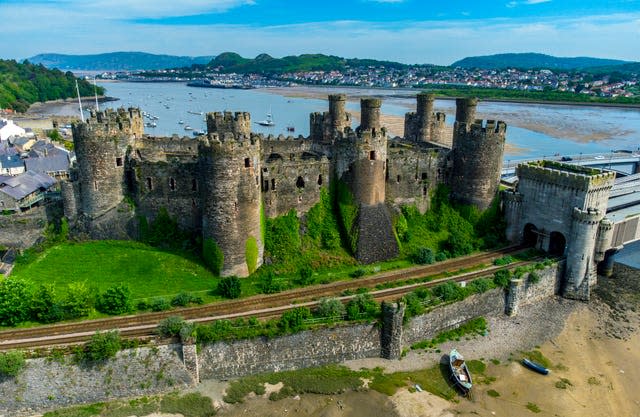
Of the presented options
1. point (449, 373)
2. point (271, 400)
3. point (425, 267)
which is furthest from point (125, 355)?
point (425, 267)

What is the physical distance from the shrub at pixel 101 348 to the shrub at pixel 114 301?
438cm

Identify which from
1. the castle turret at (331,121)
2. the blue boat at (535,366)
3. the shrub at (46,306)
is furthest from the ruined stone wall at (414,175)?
the shrub at (46,306)

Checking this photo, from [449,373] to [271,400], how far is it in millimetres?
11300

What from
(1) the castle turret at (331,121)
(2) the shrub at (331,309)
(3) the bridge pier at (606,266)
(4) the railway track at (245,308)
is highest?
(1) the castle turret at (331,121)

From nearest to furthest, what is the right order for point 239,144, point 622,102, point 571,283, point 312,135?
point 239,144 → point 571,283 → point 312,135 → point 622,102

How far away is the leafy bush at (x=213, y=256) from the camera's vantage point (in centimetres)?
3688

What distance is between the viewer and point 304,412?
28.1 meters

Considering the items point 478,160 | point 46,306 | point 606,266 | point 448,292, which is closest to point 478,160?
point 478,160

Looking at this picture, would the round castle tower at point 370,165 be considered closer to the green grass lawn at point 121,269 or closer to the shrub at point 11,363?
the green grass lawn at point 121,269

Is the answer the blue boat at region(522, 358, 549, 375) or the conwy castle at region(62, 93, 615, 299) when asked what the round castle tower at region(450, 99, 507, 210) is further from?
the blue boat at region(522, 358, 549, 375)

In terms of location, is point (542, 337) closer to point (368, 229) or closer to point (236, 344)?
point (368, 229)

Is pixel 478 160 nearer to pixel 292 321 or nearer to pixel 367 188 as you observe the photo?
pixel 367 188

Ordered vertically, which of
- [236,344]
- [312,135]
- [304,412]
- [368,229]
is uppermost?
[312,135]

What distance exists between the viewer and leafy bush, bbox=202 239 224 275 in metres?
36.9
